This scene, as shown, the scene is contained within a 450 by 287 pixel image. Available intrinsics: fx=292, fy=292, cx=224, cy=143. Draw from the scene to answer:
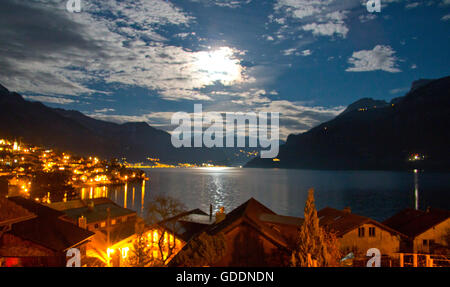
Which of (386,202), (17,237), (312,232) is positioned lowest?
(386,202)

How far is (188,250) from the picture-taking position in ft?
37.4

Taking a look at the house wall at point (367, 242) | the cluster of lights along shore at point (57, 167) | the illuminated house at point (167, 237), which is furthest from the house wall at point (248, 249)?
the cluster of lights along shore at point (57, 167)

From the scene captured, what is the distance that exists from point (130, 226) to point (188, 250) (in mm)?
28188

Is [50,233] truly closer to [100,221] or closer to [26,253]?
[26,253]

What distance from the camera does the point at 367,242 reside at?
26.2 metres

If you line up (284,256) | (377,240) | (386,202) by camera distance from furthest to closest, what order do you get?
(386,202) → (377,240) → (284,256)

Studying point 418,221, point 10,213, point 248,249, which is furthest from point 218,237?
point 418,221

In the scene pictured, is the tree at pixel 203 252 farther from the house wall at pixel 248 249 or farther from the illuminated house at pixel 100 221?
the illuminated house at pixel 100 221

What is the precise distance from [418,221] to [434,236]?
231 centimetres

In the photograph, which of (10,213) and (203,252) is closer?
(10,213)
